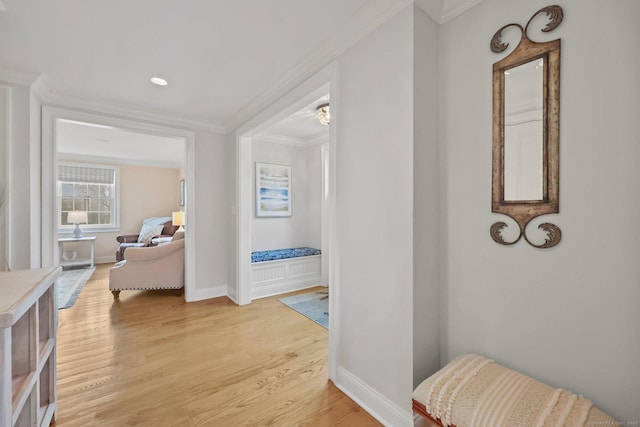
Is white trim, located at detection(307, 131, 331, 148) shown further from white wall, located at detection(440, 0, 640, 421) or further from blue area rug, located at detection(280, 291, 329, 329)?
white wall, located at detection(440, 0, 640, 421)

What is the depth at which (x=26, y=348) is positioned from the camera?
126 centimetres

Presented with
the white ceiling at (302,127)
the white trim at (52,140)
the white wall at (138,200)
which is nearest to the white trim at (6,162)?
the white trim at (52,140)

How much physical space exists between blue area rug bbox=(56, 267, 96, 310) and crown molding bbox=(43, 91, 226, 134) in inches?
91.7

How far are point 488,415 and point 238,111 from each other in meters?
3.39

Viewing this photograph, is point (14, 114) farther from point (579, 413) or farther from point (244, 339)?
point (579, 413)

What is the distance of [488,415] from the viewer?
1022mm

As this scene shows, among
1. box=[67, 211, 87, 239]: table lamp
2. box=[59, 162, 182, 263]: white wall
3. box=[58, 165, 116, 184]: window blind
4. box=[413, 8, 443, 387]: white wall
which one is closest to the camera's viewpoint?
box=[413, 8, 443, 387]: white wall

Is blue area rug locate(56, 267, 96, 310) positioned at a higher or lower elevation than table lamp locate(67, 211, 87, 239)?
lower

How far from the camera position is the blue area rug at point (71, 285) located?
3654 millimetres

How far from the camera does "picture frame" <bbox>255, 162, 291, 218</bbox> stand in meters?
4.40

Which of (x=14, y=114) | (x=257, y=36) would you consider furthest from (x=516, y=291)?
(x=14, y=114)

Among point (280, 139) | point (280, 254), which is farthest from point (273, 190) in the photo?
point (280, 254)

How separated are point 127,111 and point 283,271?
2.74 metres

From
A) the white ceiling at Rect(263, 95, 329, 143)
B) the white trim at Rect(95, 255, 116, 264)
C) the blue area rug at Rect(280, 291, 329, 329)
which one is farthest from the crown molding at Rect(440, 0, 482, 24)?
the white trim at Rect(95, 255, 116, 264)
